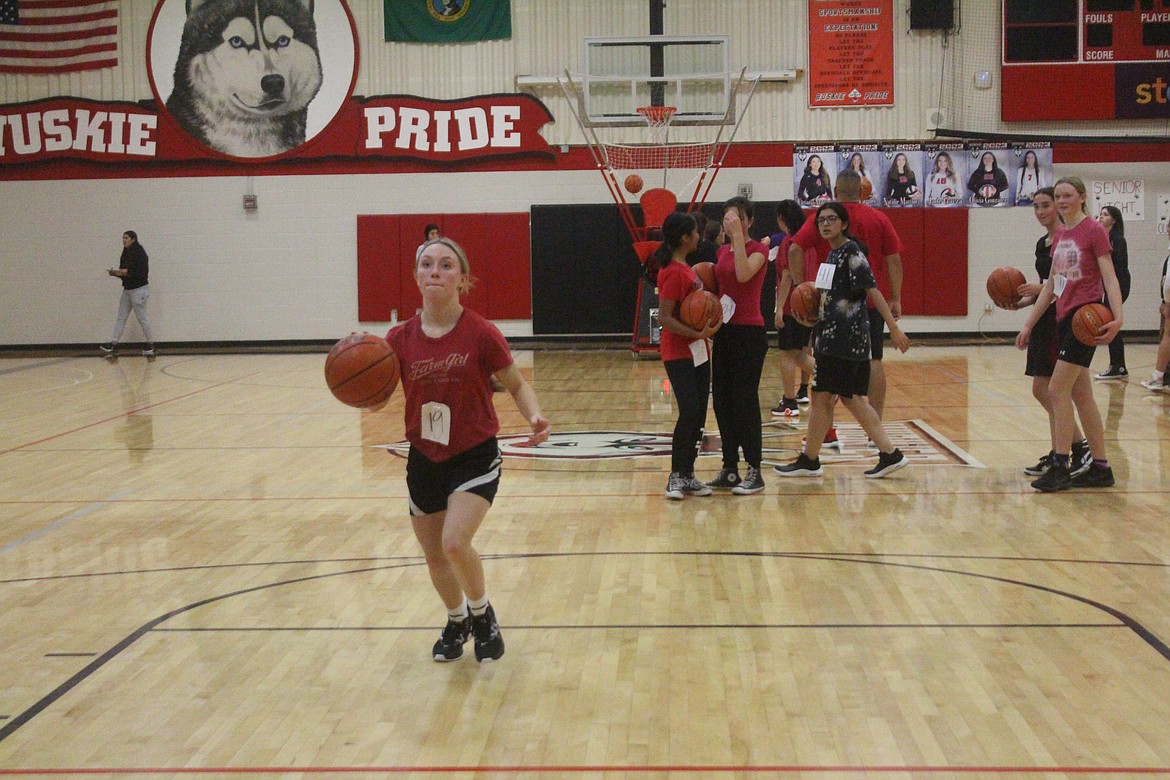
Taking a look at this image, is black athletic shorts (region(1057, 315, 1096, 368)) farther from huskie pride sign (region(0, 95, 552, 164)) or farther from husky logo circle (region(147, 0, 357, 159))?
husky logo circle (region(147, 0, 357, 159))

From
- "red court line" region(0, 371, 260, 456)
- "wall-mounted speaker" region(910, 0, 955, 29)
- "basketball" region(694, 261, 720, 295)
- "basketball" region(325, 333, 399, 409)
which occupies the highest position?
"wall-mounted speaker" region(910, 0, 955, 29)

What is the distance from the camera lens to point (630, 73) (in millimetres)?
18344

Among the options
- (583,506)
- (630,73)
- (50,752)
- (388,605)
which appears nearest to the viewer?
(50,752)

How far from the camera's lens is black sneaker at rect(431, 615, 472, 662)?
430cm

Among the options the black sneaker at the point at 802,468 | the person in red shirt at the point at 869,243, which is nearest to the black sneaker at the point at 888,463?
the black sneaker at the point at 802,468

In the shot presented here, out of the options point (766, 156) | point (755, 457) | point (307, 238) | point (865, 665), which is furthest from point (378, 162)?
point (865, 665)

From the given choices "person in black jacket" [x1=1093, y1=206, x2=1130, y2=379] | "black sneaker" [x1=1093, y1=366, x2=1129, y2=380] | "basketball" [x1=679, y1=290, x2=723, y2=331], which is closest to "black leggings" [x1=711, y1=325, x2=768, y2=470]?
→ "basketball" [x1=679, y1=290, x2=723, y2=331]

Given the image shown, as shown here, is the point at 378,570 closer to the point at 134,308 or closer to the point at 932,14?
the point at 134,308

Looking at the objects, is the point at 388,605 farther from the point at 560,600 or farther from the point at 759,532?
the point at 759,532

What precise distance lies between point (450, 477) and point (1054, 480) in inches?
169

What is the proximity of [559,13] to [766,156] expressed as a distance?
3813 millimetres

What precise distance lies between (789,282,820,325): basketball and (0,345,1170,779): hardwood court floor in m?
1.04

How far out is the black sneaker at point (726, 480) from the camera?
7.34m

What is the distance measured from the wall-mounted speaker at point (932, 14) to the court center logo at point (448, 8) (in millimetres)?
6619
